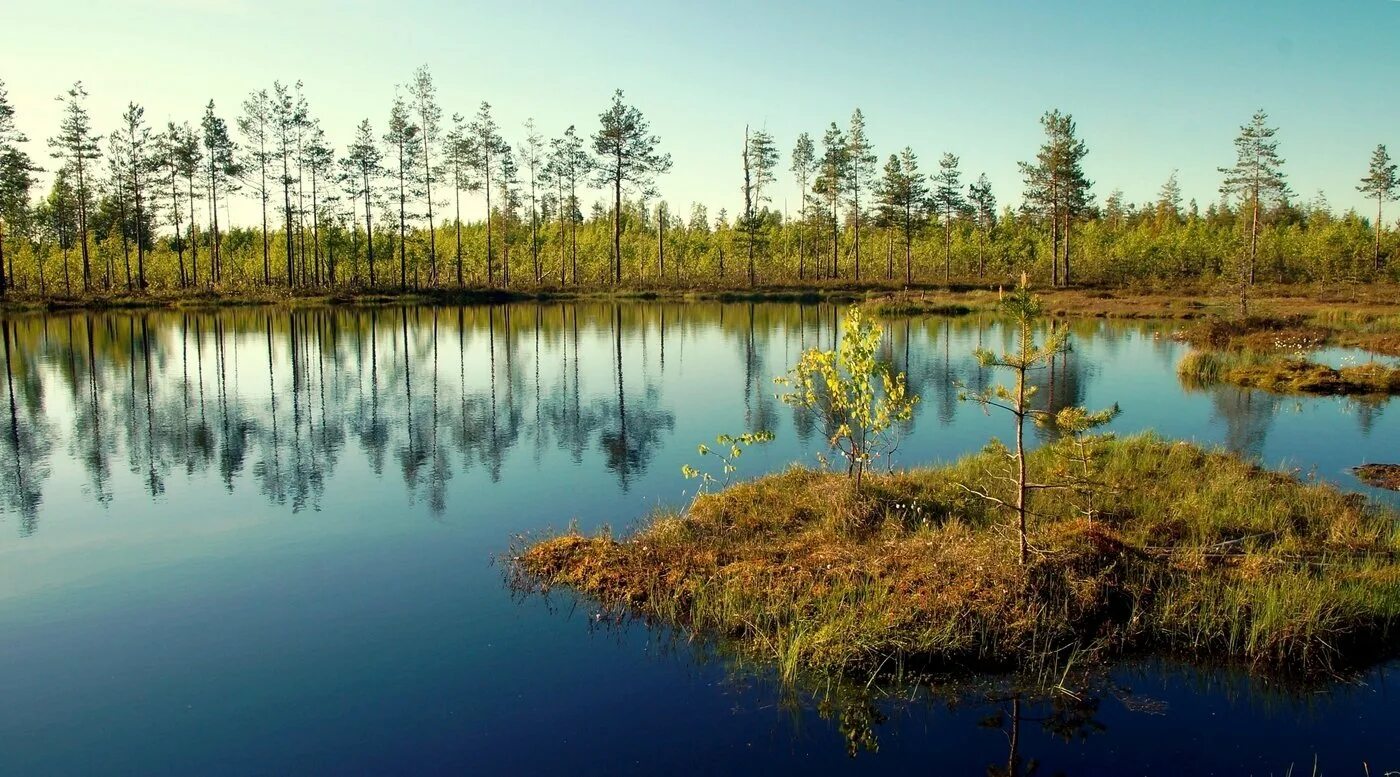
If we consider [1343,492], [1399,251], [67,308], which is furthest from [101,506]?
[1399,251]

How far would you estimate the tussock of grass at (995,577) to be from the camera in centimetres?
902

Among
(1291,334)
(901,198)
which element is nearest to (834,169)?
(901,198)

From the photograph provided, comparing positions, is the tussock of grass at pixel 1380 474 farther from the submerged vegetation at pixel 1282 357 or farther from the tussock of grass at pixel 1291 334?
the tussock of grass at pixel 1291 334

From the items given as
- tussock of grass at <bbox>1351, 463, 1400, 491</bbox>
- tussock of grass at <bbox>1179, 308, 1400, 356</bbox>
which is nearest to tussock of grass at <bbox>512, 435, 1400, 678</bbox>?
tussock of grass at <bbox>1351, 463, 1400, 491</bbox>

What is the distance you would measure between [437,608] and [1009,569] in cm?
667

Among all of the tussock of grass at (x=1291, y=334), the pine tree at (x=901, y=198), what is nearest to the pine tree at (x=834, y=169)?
the pine tree at (x=901, y=198)

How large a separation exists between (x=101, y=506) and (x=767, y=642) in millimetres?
12477

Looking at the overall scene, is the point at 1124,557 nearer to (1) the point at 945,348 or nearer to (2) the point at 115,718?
(2) the point at 115,718

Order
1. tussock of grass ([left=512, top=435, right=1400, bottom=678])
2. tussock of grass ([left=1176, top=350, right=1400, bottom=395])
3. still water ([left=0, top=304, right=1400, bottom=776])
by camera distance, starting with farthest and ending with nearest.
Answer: tussock of grass ([left=1176, top=350, right=1400, bottom=395]) → tussock of grass ([left=512, top=435, right=1400, bottom=678]) → still water ([left=0, top=304, right=1400, bottom=776])

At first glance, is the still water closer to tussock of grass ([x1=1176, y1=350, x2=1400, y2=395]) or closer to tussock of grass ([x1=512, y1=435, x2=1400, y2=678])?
tussock of grass ([x1=512, y1=435, x2=1400, y2=678])

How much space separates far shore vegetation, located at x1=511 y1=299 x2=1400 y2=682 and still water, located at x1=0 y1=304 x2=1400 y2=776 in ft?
1.87

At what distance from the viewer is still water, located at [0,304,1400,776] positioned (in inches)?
300

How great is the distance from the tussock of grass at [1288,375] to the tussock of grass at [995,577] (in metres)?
15.7

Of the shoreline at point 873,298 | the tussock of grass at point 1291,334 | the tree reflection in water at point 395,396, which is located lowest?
the tree reflection in water at point 395,396
